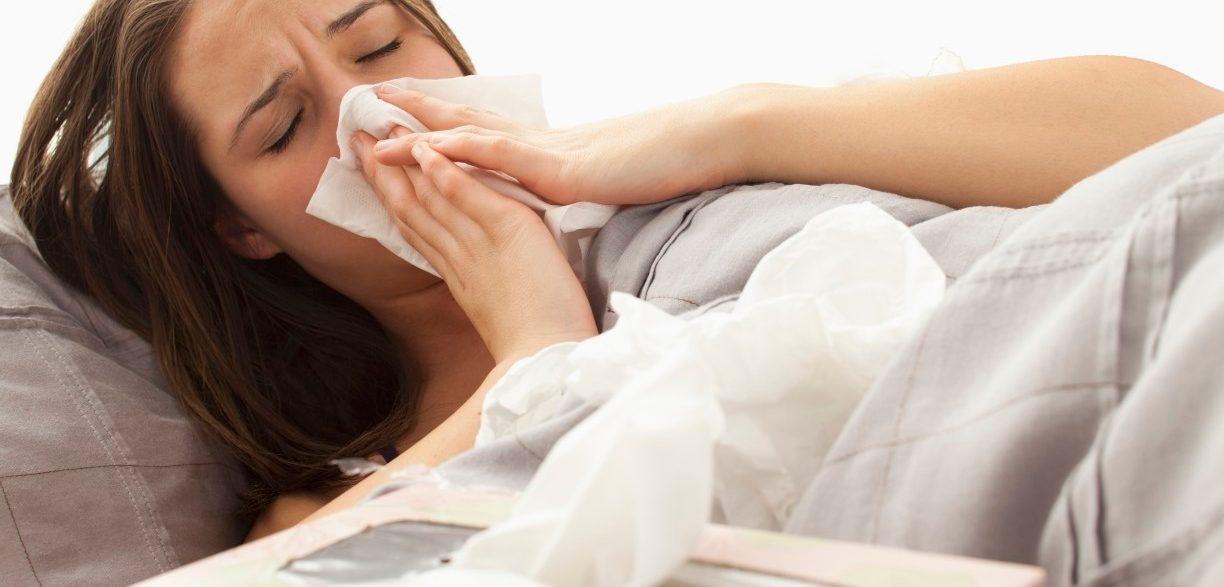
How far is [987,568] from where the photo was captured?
37cm

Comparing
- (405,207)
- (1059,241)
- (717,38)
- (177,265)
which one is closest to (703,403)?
(1059,241)

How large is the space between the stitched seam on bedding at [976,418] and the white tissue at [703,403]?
56 millimetres

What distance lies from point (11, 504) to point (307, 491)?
316 millimetres

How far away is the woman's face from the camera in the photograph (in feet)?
3.90

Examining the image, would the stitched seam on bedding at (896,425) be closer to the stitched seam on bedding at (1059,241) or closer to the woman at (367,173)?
the stitched seam on bedding at (1059,241)

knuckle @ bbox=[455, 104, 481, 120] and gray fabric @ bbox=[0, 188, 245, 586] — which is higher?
knuckle @ bbox=[455, 104, 481, 120]

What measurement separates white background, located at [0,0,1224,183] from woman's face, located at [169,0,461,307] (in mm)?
740

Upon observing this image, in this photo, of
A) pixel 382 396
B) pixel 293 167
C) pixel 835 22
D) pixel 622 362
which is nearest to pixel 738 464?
pixel 622 362

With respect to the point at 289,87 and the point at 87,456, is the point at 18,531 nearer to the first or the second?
the point at 87,456

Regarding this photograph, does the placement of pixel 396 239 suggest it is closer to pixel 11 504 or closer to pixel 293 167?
pixel 293 167

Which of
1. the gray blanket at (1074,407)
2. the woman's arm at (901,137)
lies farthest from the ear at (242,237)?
the gray blanket at (1074,407)

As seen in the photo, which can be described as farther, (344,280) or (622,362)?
(344,280)

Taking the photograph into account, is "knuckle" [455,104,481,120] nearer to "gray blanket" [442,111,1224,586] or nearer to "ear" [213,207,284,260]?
"ear" [213,207,284,260]

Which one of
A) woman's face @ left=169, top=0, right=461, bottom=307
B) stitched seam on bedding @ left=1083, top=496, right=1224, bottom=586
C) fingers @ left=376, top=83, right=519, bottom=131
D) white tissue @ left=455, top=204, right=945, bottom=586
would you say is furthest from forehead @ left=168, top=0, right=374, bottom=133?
stitched seam on bedding @ left=1083, top=496, right=1224, bottom=586
